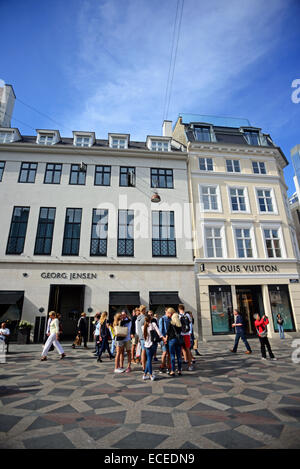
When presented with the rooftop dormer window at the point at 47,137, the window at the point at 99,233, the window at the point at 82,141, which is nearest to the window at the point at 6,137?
the rooftop dormer window at the point at 47,137

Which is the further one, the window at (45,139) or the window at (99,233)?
the window at (45,139)

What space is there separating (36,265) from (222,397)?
1488cm

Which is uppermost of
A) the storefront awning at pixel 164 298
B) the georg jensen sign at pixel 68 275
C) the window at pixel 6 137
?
the window at pixel 6 137

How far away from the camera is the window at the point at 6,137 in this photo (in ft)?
63.7

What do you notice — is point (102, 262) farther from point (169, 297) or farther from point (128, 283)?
point (169, 297)

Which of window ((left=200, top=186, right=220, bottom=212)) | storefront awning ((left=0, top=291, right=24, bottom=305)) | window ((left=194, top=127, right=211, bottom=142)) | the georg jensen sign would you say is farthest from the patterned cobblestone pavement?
window ((left=194, top=127, right=211, bottom=142))

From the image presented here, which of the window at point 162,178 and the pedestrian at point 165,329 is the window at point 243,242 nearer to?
the window at point 162,178

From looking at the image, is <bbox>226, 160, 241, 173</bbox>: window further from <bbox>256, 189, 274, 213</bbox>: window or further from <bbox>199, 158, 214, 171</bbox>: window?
<bbox>256, 189, 274, 213</bbox>: window

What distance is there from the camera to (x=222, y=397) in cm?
529

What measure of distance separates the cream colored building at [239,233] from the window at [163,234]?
1863 millimetres

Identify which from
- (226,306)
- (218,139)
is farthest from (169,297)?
(218,139)

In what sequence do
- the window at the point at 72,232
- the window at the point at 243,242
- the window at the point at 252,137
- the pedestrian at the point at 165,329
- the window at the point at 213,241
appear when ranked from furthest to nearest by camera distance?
the window at the point at 252,137 < the window at the point at 243,242 < the window at the point at 213,241 < the window at the point at 72,232 < the pedestrian at the point at 165,329

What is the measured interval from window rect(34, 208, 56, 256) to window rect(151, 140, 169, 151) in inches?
409
